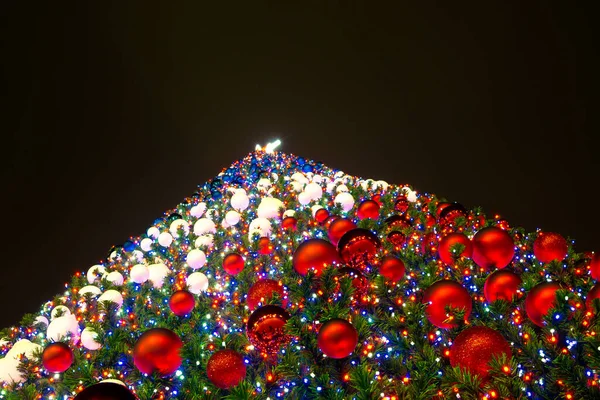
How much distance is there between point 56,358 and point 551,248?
7.37 ft

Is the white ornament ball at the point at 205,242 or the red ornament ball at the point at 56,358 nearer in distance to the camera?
the red ornament ball at the point at 56,358

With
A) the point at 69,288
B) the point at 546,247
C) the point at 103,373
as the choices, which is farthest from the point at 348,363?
the point at 69,288

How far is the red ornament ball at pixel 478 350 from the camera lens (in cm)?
101

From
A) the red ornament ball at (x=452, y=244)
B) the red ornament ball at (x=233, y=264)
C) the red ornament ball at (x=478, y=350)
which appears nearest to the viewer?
the red ornament ball at (x=478, y=350)

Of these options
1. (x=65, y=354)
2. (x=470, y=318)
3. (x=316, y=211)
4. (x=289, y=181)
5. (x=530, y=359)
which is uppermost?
(x=289, y=181)

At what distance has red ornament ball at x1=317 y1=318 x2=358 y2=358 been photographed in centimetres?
112

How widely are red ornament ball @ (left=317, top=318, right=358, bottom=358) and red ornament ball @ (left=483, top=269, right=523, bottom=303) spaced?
0.62 m

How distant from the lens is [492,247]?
1691mm

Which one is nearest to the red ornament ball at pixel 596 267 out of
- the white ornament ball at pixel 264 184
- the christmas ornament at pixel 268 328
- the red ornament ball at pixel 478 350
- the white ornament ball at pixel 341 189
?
the red ornament ball at pixel 478 350

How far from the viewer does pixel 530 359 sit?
3.66 ft

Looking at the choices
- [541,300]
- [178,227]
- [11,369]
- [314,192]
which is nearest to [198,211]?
[178,227]

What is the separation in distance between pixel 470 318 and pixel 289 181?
2.87m

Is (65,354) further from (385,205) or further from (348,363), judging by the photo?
(385,205)

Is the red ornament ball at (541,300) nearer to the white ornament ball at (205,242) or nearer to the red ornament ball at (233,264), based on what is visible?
the red ornament ball at (233,264)
